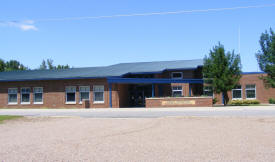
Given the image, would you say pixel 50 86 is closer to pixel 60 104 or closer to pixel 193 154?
pixel 60 104

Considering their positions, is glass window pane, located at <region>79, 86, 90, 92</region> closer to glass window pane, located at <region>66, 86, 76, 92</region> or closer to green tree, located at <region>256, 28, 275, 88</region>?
glass window pane, located at <region>66, 86, 76, 92</region>

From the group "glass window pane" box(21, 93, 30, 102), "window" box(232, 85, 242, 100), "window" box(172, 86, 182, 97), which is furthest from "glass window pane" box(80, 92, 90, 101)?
"window" box(232, 85, 242, 100)

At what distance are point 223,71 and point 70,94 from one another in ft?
51.3

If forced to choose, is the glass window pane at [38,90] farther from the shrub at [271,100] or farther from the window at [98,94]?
the shrub at [271,100]

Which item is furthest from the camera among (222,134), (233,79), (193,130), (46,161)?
(233,79)

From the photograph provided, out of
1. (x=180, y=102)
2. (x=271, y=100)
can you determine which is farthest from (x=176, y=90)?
(x=271, y=100)

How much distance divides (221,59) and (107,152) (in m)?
20.7

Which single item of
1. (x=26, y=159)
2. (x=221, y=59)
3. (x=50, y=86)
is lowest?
(x=26, y=159)

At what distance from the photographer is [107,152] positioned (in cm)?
730

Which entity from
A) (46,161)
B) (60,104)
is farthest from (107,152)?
(60,104)

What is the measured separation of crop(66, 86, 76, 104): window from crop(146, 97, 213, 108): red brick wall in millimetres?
8398

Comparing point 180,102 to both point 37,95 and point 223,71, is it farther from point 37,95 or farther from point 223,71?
point 37,95

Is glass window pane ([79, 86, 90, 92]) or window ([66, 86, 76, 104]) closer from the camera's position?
glass window pane ([79, 86, 90, 92])

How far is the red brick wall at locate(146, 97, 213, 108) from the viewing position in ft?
77.8
